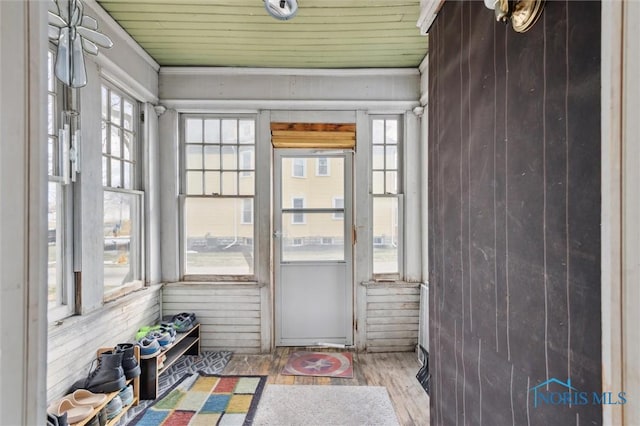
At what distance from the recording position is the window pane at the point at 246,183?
10.7 feet

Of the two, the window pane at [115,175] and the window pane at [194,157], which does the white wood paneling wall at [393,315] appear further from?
the window pane at [115,175]

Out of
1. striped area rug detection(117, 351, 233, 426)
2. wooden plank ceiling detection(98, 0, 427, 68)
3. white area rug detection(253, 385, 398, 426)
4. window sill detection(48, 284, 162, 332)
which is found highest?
wooden plank ceiling detection(98, 0, 427, 68)

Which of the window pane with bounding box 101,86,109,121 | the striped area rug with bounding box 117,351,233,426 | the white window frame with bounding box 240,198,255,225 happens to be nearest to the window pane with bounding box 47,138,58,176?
the window pane with bounding box 101,86,109,121

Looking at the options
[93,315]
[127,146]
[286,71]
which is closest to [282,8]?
[286,71]

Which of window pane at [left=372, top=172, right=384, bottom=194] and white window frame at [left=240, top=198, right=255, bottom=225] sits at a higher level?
window pane at [left=372, top=172, right=384, bottom=194]

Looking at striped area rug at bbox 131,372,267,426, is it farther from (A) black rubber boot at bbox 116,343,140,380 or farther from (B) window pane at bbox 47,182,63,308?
(B) window pane at bbox 47,182,63,308

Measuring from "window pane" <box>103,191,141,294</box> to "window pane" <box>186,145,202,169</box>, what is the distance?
60cm

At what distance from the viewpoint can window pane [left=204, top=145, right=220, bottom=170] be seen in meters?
3.27

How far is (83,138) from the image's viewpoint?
2.15 m

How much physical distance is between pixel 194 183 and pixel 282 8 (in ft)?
6.17

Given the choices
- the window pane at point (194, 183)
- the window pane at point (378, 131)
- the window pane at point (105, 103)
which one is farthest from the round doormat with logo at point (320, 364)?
the window pane at point (105, 103)

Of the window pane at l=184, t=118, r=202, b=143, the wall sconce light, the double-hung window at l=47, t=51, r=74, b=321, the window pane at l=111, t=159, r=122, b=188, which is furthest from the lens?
the window pane at l=184, t=118, r=202, b=143

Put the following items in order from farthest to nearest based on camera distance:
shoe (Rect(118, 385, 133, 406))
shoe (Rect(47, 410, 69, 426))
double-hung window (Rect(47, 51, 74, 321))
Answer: shoe (Rect(118, 385, 133, 406)) → double-hung window (Rect(47, 51, 74, 321)) → shoe (Rect(47, 410, 69, 426))

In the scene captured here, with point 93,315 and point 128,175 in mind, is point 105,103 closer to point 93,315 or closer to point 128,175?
point 128,175
